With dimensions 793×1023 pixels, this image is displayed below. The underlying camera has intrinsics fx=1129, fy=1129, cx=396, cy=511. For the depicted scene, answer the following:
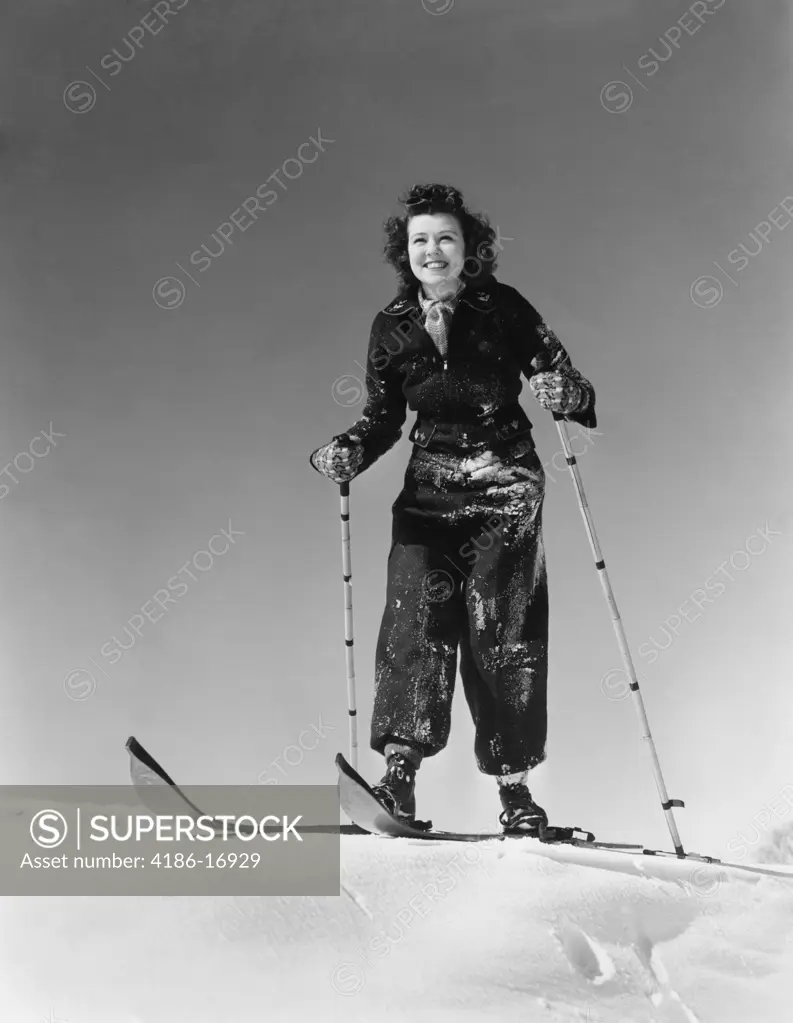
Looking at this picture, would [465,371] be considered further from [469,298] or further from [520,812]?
[520,812]

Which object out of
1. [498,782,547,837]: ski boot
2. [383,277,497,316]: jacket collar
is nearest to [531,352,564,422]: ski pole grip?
[383,277,497,316]: jacket collar

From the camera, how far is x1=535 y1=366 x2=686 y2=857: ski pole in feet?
8.90

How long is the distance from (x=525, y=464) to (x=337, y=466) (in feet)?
1.58

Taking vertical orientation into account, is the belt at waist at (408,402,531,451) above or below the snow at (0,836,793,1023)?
above

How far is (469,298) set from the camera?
2.86 m

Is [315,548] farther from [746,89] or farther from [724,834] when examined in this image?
[746,89]

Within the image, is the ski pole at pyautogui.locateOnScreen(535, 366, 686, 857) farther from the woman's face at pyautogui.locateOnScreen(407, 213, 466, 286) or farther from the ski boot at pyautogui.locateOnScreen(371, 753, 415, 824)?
the ski boot at pyautogui.locateOnScreen(371, 753, 415, 824)

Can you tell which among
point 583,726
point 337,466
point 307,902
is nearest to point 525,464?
point 337,466

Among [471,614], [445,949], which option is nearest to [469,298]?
[471,614]

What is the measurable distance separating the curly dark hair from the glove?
0.44m

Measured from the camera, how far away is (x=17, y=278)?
3232 millimetres

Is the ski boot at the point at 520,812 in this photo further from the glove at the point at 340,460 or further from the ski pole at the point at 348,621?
the glove at the point at 340,460

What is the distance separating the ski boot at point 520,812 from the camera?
104 inches

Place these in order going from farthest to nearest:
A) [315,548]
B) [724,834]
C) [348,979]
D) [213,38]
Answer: [213,38] < [315,548] < [724,834] < [348,979]
